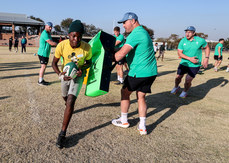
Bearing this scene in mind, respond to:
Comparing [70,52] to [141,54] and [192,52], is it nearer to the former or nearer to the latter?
[141,54]

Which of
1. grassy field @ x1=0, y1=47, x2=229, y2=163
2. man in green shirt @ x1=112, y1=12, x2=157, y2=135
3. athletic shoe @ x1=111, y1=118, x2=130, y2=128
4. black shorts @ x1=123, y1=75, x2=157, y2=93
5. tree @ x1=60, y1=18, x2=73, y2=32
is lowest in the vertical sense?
grassy field @ x1=0, y1=47, x2=229, y2=163

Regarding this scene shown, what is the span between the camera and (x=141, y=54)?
3.08 metres

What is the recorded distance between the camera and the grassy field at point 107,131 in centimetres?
268

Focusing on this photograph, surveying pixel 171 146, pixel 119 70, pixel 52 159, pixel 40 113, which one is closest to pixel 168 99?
pixel 119 70

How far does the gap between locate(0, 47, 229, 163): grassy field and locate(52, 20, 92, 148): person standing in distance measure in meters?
0.42

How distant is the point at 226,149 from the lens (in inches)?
119

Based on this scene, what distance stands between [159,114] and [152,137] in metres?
1.26

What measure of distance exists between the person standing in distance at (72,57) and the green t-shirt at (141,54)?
0.81 m

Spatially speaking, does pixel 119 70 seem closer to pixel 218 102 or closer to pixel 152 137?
pixel 218 102

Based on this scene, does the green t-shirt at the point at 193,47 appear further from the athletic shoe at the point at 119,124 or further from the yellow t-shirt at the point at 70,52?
the yellow t-shirt at the point at 70,52

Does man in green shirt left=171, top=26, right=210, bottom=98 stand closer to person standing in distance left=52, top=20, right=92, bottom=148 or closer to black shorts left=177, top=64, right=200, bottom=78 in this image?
black shorts left=177, top=64, right=200, bottom=78

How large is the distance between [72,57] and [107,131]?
1564 millimetres

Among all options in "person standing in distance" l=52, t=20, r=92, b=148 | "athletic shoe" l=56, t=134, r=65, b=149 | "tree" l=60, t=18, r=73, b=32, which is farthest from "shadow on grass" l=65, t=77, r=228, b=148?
"tree" l=60, t=18, r=73, b=32

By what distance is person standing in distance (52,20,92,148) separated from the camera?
2844 millimetres
